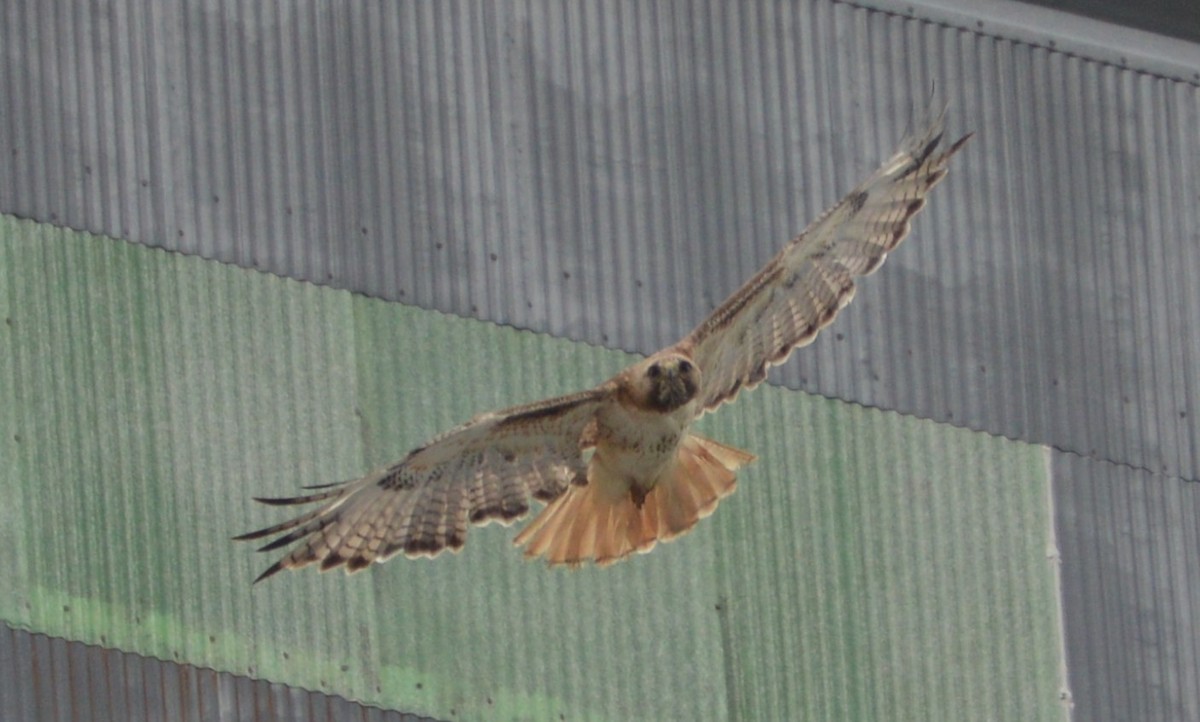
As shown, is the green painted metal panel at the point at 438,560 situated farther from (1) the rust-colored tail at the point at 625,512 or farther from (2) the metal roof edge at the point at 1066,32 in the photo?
(2) the metal roof edge at the point at 1066,32

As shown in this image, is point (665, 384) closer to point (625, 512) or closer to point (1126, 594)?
point (625, 512)

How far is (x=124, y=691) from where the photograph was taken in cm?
2220

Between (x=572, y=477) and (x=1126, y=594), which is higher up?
(x=1126, y=594)

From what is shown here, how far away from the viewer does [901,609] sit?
78.4 ft

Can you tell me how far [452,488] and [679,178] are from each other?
10.8 feet

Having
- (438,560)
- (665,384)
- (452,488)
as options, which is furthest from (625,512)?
(438,560)

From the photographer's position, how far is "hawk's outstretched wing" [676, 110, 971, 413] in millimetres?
21250

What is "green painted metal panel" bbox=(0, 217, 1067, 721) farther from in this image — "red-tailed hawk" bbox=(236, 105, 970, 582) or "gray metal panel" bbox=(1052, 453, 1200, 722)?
"red-tailed hawk" bbox=(236, 105, 970, 582)

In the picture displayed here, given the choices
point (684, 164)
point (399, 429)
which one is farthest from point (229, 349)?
point (684, 164)

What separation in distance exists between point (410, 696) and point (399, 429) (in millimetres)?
1371

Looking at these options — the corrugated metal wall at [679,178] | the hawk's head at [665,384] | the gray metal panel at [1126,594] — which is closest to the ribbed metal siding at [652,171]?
the corrugated metal wall at [679,178]

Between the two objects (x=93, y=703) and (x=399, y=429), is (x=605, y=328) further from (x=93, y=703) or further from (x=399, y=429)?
(x=93, y=703)

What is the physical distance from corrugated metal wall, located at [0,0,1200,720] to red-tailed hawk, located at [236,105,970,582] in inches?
91.5

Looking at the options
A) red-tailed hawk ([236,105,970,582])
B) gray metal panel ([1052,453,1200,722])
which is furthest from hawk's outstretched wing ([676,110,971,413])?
gray metal panel ([1052,453,1200,722])
